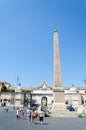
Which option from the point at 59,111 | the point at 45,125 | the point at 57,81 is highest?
the point at 57,81

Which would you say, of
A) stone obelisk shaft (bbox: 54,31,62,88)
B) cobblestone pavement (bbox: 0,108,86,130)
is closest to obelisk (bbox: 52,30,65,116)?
stone obelisk shaft (bbox: 54,31,62,88)

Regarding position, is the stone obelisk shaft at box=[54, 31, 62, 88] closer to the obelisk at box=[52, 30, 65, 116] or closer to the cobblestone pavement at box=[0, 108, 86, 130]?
the obelisk at box=[52, 30, 65, 116]

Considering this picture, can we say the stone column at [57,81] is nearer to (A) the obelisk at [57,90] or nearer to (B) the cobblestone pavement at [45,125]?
(A) the obelisk at [57,90]

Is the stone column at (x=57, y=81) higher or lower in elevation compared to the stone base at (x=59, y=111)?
higher

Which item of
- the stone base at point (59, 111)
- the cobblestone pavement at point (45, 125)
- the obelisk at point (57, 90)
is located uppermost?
the obelisk at point (57, 90)

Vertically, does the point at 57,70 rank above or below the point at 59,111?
above

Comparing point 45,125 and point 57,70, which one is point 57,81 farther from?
point 45,125

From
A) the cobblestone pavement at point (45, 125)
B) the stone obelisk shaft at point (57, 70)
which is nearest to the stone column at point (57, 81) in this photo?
→ the stone obelisk shaft at point (57, 70)

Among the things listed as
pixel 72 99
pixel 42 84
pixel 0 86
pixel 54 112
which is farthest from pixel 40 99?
pixel 54 112

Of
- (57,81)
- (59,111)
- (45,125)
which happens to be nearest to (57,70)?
(57,81)

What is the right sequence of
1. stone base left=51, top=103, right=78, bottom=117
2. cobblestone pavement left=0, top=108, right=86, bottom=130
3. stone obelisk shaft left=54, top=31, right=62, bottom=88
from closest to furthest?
cobblestone pavement left=0, top=108, right=86, bottom=130
stone base left=51, top=103, right=78, bottom=117
stone obelisk shaft left=54, top=31, right=62, bottom=88

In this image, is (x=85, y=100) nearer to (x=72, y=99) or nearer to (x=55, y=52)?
(x=72, y=99)

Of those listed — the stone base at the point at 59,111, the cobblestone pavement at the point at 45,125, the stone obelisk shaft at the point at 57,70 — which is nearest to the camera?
the cobblestone pavement at the point at 45,125

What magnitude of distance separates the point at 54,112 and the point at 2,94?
40460 millimetres
